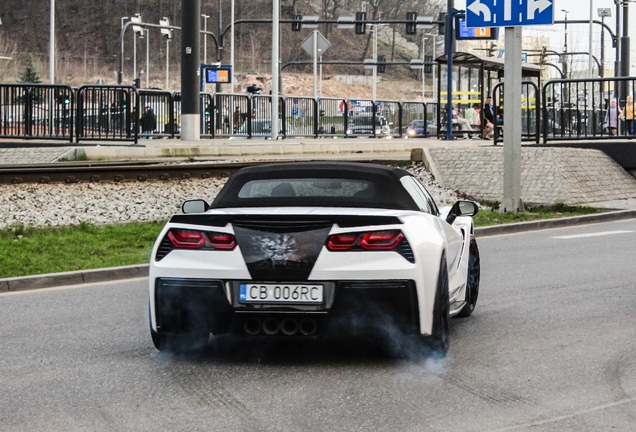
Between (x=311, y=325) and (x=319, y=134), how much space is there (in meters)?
33.1

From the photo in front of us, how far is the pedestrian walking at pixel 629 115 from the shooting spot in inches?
909

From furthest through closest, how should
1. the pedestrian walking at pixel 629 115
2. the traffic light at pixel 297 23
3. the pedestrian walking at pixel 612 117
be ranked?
1. the traffic light at pixel 297 23
2. the pedestrian walking at pixel 612 117
3. the pedestrian walking at pixel 629 115

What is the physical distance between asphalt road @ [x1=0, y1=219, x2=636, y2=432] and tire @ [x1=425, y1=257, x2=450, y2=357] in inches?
4.5

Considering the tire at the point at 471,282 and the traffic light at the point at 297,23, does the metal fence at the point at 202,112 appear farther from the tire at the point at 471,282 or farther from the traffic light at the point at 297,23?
the traffic light at the point at 297,23

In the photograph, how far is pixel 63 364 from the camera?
23.1 ft

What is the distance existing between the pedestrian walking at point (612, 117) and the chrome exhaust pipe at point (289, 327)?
60.8 ft

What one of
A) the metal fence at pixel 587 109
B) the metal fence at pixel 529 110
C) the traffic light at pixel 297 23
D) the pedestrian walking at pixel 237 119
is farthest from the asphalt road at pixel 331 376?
the traffic light at pixel 297 23

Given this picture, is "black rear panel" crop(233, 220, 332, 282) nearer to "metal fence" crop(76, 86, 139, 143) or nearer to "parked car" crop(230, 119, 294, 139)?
"metal fence" crop(76, 86, 139, 143)

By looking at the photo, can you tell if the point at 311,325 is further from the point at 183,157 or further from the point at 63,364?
the point at 183,157

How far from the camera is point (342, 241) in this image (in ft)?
21.5

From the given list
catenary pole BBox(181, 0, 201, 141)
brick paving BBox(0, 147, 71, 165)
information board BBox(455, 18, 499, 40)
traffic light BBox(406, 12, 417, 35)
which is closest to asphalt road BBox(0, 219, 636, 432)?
brick paving BBox(0, 147, 71, 165)

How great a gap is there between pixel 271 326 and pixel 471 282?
8.70 feet

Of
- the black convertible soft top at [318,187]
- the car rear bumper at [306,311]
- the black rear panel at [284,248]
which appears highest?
the black convertible soft top at [318,187]

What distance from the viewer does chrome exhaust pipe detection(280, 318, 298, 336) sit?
665 centimetres
